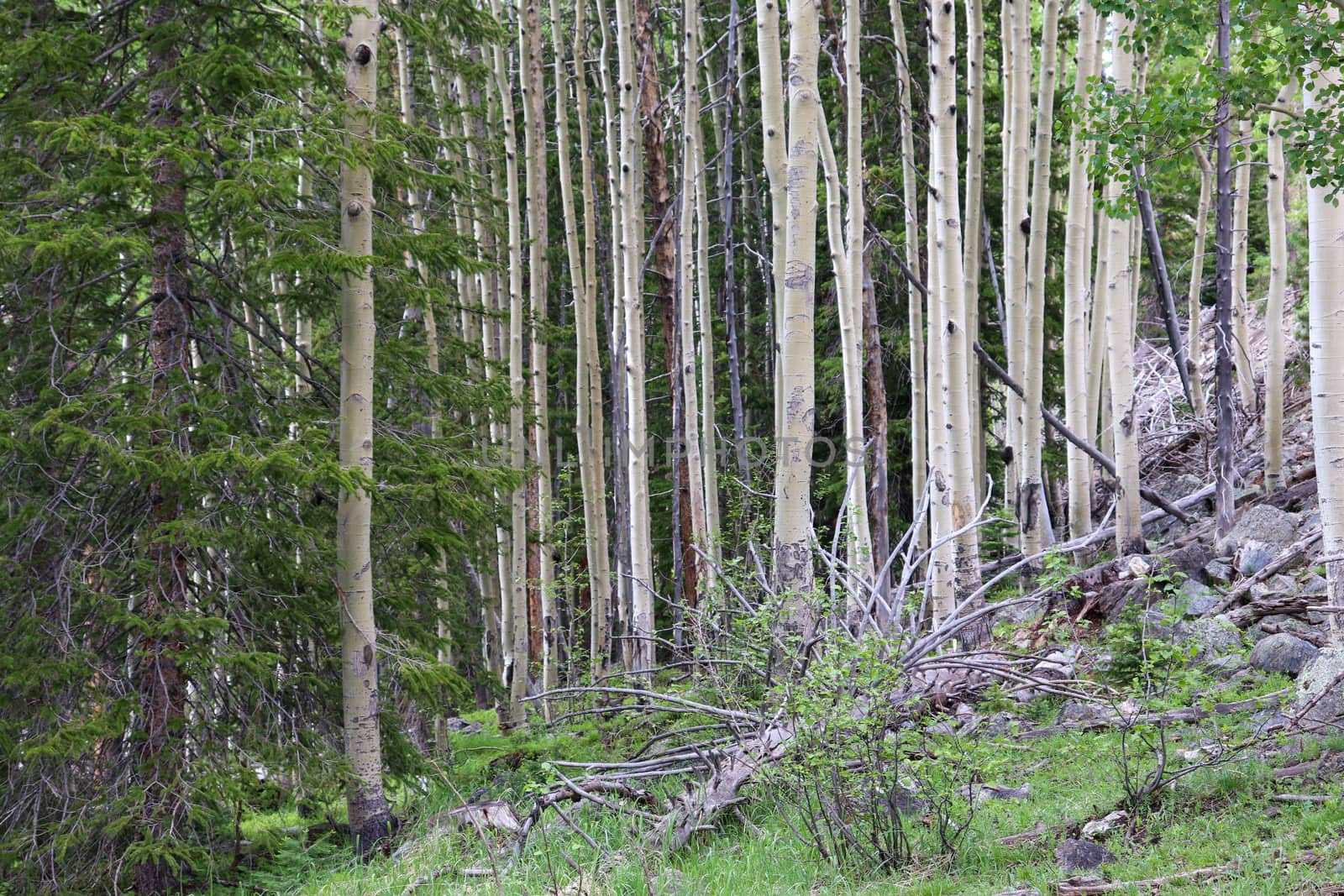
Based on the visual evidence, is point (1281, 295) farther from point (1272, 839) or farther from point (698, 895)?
point (698, 895)

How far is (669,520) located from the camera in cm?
1811

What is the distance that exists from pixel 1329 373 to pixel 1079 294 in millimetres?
3589

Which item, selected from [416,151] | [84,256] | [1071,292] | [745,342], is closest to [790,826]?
[84,256]

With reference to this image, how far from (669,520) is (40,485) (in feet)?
42.7

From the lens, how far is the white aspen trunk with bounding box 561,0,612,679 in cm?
1007

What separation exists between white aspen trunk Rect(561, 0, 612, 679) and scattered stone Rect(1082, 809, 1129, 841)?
626 cm

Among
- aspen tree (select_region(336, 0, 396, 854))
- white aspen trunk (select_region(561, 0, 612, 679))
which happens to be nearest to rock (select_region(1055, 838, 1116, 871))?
aspen tree (select_region(336, 0, 396, 854))

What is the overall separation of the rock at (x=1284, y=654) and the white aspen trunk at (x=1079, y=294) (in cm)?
311

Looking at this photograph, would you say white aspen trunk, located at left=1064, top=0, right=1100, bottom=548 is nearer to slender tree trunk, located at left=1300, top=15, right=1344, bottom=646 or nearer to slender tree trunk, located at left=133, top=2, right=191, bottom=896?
slender tree trunk, located at left=1300, top=15, right=1344, bottom=646

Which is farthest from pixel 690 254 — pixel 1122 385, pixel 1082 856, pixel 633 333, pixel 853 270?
pixel 1082 856

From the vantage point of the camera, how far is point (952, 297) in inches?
→ 299

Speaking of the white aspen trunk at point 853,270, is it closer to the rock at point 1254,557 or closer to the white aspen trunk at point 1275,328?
the rock at point 1254,557

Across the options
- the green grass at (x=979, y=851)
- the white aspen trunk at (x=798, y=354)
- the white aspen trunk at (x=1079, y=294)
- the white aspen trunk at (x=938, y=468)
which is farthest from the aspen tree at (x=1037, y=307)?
the white aspen trunk at (x=798, y=354)

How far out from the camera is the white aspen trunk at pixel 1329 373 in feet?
15.8
